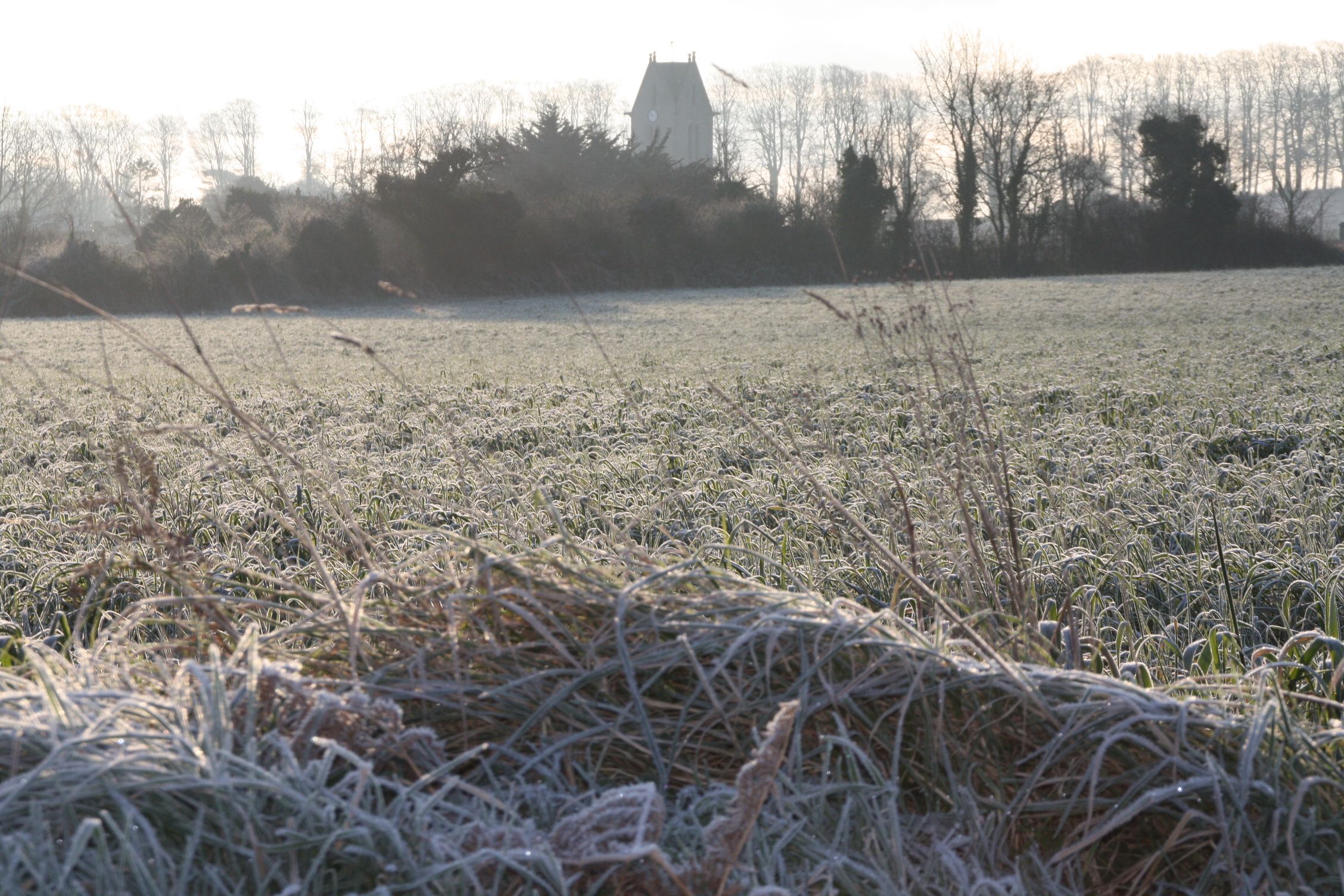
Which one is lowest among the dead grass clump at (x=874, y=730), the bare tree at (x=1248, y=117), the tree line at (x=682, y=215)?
the dead grass clump at (x=874, y=730)

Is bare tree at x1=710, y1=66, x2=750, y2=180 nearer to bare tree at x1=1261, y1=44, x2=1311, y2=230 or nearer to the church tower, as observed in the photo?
the church tower

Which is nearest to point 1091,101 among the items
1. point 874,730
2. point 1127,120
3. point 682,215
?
point 1127,120

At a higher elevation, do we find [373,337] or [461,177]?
[461,177]

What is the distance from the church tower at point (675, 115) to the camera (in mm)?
65625

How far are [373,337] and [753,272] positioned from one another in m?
18.2

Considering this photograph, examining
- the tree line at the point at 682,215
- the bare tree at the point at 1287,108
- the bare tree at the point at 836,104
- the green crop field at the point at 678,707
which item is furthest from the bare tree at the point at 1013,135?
the green crop field at the point at 678,707

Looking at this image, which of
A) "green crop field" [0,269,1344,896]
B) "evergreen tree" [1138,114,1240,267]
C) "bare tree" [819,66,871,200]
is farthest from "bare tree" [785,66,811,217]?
"green crop field" [0,269,1344,896]

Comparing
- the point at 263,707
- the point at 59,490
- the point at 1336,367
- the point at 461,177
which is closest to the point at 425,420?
the point at 59,490

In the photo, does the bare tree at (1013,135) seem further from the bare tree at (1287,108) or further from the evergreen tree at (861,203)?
the bare tree at (1287,108)

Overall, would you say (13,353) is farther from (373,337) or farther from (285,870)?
(373,337)

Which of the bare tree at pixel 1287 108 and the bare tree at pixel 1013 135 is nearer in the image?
the bare tree at pixel 1013 135

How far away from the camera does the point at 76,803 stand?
1.27 m

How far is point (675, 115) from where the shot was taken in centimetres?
6556

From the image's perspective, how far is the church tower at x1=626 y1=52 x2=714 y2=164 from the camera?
215ft
